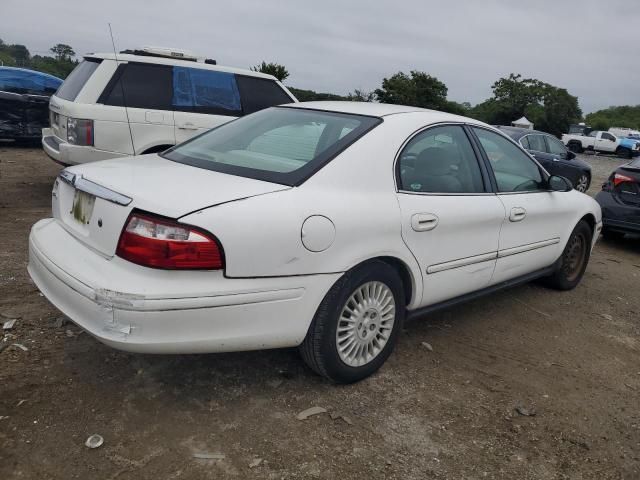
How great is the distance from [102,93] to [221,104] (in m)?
1.35

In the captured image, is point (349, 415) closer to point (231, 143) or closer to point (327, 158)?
point (327, 158)

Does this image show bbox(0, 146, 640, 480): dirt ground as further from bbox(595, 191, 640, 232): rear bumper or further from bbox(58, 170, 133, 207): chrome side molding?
bbox(595, 191, 640, 232): rear bumper

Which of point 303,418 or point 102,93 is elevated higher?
point 102,93

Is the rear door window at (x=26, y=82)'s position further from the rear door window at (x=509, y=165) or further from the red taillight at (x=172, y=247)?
the red taillight at (x=172, y=247)

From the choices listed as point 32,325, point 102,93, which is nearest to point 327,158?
point 32,325

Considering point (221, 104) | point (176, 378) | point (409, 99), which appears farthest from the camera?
point (409, 99)

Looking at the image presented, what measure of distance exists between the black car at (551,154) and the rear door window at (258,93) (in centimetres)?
534

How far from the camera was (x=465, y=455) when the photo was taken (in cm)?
266

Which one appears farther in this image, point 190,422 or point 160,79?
point 160,79

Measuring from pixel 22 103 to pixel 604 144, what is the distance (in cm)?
3423

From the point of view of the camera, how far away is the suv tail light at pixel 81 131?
5926 mm

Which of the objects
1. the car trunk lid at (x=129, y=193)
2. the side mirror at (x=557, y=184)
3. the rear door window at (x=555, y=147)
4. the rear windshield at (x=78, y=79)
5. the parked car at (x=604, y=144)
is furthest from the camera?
the parked car at (x=604, y=144)

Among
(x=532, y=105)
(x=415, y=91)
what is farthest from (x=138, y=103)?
(x=532, y=105)

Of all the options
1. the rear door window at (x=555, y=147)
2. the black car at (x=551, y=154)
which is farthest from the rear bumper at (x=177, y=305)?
the rear door window at (x=555, y=147)
